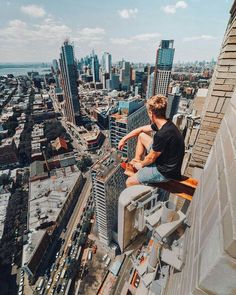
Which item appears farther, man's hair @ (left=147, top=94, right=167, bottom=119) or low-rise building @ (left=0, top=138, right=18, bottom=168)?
low-rise building @ (left=0, top=138, right=18, bottom=168)

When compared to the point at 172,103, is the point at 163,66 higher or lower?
higher

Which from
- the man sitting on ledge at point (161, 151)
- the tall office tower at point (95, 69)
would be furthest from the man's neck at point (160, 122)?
the tall office tower at point (95, 69)

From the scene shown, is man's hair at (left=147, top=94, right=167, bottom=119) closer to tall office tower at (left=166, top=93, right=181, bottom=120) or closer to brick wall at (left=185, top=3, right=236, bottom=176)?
brick wall at (left=185, top=3, right=236, bottom=176)

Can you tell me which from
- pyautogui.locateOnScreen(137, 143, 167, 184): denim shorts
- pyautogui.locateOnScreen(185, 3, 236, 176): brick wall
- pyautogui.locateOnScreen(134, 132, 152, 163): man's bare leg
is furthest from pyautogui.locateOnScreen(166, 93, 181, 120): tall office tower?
pyautogui.locateOnScreen(137, 143, 167, 184): denim shorts

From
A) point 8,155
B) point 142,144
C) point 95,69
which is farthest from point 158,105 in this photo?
point 95,69

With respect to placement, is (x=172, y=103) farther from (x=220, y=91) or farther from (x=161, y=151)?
(x=161, y=151)

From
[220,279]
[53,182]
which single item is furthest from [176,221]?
[53,182]
